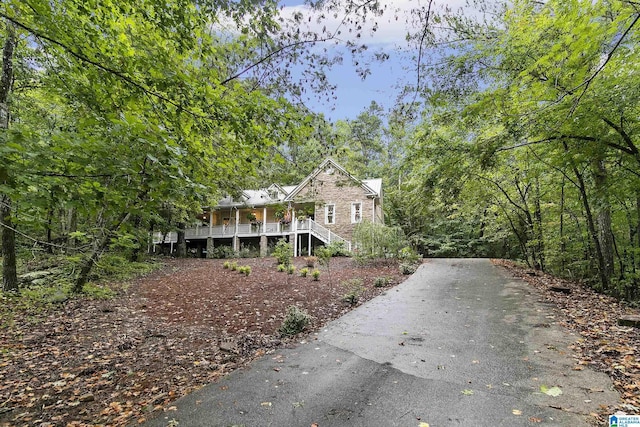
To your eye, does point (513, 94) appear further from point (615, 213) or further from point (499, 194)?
point (499, 194)

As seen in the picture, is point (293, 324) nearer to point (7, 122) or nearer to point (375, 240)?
point (7, 122)

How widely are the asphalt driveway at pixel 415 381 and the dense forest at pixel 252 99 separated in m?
2.32

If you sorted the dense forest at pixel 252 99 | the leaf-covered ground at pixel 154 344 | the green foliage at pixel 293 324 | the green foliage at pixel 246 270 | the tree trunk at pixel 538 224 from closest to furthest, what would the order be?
1. the dense forest at pixel 252 99
2. the leaf-covered ground at pixel 154 344
3. the green foliage at pixel 293 324
4. the tree trunk at pixel 538 224
5. the green foliage at pixel 246 270

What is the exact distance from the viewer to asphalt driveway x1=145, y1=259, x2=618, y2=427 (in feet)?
10.1

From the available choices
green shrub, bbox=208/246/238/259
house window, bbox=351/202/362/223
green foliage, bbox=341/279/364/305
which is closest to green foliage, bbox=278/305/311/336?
green foliage, bbox=341/279/364/305

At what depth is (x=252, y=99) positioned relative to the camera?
3.73m

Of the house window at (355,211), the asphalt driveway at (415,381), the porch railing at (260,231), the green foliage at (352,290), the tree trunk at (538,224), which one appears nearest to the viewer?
the asphalt driveway at (415,381)

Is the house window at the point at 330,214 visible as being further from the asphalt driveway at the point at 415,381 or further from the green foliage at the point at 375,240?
the asphalt driveway at the point at 415,381

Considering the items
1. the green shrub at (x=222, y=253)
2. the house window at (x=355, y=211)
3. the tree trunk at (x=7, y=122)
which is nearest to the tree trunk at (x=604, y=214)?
the tree trunk at (x=7, y=122)

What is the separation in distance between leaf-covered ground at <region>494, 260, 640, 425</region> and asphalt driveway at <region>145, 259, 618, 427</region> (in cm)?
15

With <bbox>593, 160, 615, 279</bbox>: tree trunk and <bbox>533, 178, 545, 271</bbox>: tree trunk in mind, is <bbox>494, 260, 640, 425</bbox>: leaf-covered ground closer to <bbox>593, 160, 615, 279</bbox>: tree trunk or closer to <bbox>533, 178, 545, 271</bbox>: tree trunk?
<bbox>593, 160, 615, 279</bbox>: tree trunk

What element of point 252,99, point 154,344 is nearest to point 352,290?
point 154,344

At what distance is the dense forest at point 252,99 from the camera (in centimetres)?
328

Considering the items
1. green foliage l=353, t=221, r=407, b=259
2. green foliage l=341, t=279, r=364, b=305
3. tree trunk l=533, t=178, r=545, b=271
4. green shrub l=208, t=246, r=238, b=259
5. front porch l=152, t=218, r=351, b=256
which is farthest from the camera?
green shrub l=208, t=246, r=238, b=259
